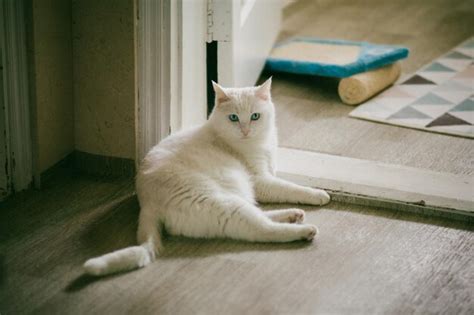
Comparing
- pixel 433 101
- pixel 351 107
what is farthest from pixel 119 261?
pixel 433 101

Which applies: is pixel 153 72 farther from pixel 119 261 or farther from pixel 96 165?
pixel 119 261

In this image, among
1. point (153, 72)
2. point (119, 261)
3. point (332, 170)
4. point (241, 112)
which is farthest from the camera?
point (332, 170)

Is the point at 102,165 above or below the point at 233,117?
below

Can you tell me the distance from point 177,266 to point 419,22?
2794 millimetres

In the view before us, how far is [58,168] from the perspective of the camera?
232cm

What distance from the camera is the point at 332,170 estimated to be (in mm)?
2328

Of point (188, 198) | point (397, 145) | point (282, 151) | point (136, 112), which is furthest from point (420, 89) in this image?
point (188, 198)

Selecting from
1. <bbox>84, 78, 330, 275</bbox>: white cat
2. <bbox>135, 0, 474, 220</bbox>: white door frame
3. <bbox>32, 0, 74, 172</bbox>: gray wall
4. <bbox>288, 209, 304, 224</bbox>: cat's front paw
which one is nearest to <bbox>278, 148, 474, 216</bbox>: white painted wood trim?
<bbox>135, 0, 474, 220</bbox>: white door frame

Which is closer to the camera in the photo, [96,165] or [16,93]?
Result: [16,93]

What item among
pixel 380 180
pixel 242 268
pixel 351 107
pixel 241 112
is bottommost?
pixel 242 268

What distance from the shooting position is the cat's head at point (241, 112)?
2.05m

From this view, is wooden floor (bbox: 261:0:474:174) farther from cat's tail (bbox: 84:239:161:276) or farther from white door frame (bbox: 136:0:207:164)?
cat's tail (bbox: 84:239:161:276)

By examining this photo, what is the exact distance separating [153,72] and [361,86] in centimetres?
106

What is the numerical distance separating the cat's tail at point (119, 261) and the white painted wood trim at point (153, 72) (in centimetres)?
61
